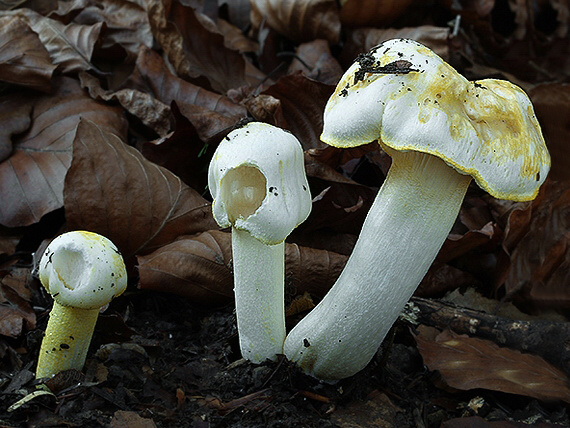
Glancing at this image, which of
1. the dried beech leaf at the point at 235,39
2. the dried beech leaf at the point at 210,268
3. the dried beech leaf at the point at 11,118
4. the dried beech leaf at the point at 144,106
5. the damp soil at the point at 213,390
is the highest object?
the dried beech leaf at the point at 235,39

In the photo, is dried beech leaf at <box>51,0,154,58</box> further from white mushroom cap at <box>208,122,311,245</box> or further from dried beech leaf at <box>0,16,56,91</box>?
white mushroom cap at <box>208,122,311,245</box>

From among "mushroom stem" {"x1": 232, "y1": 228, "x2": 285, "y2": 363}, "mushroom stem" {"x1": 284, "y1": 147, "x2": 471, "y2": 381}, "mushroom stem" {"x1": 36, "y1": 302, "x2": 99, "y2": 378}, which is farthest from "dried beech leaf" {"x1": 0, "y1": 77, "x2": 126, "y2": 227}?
"mushroom stem" {"x1": 284, "y1": 147, "x2": 471, "y2": 381}

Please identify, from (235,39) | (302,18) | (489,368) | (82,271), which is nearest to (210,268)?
(82,271)

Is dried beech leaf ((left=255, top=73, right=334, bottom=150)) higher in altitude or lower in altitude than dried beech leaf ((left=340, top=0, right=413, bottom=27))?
lower

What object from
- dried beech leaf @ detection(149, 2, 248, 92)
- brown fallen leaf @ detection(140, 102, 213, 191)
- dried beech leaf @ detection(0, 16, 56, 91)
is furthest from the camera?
dried beech leaf @ detection(149, 2, 248, 92)

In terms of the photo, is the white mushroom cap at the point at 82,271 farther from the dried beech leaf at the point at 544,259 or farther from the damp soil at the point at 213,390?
the dried beech leaf at the point at 544,259

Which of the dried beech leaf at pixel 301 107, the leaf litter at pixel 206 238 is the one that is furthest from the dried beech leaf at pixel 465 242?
the dried beech leaf at pixel 301 107

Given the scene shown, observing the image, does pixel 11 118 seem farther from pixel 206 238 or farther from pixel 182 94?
pixel 206 238
